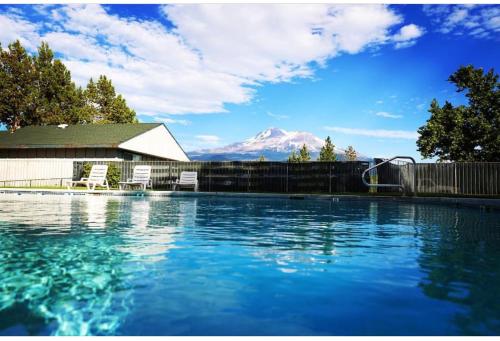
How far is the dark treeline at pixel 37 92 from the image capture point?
42969mm

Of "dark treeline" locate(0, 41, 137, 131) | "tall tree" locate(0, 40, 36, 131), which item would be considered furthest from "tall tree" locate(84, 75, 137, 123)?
"tall tree" locate(0, 40, 36, 131)

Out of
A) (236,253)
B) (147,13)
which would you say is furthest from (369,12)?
(236,253)

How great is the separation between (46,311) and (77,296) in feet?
1.18

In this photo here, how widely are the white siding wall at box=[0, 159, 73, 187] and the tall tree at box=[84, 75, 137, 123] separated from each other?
63.6 feet

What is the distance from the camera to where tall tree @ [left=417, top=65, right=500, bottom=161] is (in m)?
23.6

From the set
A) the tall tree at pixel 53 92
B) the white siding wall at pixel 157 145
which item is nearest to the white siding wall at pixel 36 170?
the white siding wall at pixel 157 145

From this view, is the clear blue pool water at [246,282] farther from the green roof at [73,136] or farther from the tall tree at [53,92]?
the tall tree at [53,92]

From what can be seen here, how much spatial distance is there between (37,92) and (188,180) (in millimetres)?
30340

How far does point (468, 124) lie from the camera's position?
2438cm

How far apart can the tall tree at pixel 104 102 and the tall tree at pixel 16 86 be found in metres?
6.33

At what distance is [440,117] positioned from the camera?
2547cm

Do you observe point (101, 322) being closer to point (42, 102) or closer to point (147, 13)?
point (147, 13)

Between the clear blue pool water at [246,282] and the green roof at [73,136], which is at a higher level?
the green roof at [73,136]

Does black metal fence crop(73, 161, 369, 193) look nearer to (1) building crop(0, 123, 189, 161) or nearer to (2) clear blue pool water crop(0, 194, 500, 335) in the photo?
(1) building crop(0, 123, 189, 161)
